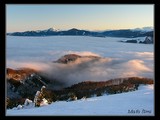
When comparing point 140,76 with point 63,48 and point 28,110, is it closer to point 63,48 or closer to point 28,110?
point 63,48

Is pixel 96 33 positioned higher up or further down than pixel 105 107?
higher up

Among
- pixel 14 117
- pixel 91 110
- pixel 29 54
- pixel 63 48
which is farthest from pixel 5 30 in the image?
pixel 91 110

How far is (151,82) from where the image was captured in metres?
6.43

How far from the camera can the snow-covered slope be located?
6.37 metres

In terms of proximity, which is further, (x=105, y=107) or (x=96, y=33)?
(x=96, y=33)

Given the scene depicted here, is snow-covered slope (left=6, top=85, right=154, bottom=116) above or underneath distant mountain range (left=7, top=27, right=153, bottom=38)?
underneath

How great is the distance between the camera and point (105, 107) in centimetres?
637

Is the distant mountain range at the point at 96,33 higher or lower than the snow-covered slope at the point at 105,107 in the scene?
higher

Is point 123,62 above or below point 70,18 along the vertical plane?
below

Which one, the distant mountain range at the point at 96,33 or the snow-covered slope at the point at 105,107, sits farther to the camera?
the distant mountain range at the point at 96,33

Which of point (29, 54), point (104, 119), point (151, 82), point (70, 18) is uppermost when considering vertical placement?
point (70, 18)

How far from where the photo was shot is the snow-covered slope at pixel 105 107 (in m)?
6.37

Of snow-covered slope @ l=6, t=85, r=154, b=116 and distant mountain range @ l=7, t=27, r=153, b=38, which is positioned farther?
distant mountain range @ l=7, t=27, r=153, b=38
